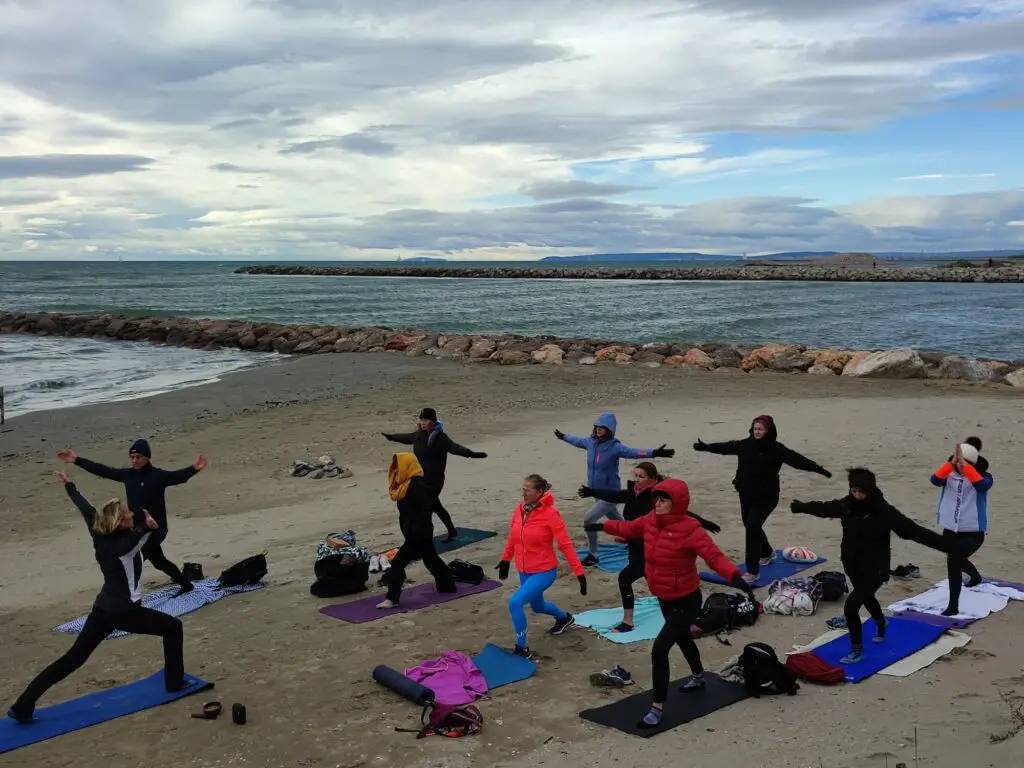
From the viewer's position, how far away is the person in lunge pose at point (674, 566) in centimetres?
631

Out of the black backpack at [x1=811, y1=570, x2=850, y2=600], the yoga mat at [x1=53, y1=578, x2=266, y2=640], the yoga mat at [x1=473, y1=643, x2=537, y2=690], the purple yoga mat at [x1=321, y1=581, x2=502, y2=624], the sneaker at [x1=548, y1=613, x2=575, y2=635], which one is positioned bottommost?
the yoga mat at [x1=53, y1=578, x2=266, y2=640]

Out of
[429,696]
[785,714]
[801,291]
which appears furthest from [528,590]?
[801,291]

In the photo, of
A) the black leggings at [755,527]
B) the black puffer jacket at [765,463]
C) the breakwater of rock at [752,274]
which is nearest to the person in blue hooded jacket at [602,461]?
the black puffer jacket at [765,463]

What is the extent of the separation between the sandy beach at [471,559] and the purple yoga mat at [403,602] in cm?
16

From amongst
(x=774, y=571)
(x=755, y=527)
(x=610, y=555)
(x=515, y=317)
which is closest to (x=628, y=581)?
(x=755, y=527)

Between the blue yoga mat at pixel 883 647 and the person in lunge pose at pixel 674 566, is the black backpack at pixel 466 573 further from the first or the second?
the blue yoga mat at pixel 883 647

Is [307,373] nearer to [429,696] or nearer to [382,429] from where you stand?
[382,429]

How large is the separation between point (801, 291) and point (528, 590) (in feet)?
256

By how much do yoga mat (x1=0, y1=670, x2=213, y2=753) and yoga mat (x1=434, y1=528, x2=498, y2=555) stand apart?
4250 millimetres

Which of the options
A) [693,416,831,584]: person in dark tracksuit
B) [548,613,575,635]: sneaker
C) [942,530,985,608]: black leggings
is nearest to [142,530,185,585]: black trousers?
[548,613,575,635]: sneaker

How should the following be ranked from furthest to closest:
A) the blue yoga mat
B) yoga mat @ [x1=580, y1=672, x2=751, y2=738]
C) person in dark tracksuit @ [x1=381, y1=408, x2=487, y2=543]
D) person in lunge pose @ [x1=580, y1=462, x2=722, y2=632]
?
person in dark tracksuit @ [x1=381, y1=408, x2=487, y2=543]
person in lunge pose @ [x1=580, y1=462, x2=722, y2=632]
the blue yoga mat
yoga mat @ [x1=580, y1=672, x2=751, y2=738]

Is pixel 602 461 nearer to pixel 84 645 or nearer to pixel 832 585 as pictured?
pixel 832 585

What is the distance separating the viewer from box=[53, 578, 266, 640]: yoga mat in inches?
352

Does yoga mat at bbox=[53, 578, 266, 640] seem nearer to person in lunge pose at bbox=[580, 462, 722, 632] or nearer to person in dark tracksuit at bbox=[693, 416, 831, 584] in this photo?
person in lunge pose at bbox=[580, 462, 722, 632]
